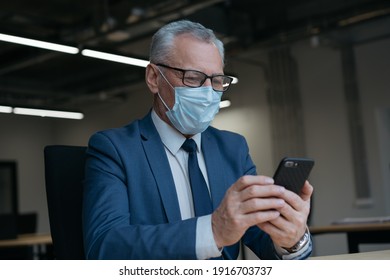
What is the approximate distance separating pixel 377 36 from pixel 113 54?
417cm

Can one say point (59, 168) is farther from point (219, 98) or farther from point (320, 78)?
point (320, 78)

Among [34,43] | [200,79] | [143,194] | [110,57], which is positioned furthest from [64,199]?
[110,57]

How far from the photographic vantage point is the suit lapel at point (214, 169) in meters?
1.51

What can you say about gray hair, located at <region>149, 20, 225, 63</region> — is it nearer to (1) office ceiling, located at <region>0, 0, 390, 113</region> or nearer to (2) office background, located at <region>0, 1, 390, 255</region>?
(1) office ceiling, located at <region>0, 0, 390, 113</region>

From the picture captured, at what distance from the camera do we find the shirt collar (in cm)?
155

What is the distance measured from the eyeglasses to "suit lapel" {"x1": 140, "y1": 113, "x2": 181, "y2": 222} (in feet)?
0.62

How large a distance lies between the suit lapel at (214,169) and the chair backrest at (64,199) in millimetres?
424

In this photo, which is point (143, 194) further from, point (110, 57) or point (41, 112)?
point (41, 112)

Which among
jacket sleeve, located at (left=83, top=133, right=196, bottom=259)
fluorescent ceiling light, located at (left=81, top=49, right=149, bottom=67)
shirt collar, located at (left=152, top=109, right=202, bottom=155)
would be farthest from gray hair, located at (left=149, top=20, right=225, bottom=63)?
fluorescent ceiling light, located at (left=81, top=49, right=149, bottom=67)

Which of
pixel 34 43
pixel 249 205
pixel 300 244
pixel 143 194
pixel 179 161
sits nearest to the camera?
pixel 249 205

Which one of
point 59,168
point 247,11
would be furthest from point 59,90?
point 59,168

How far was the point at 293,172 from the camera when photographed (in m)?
1.13

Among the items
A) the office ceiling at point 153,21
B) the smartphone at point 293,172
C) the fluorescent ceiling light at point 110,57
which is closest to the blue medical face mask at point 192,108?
the smartphone at point 293,172

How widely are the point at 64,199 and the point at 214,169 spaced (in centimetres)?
48
